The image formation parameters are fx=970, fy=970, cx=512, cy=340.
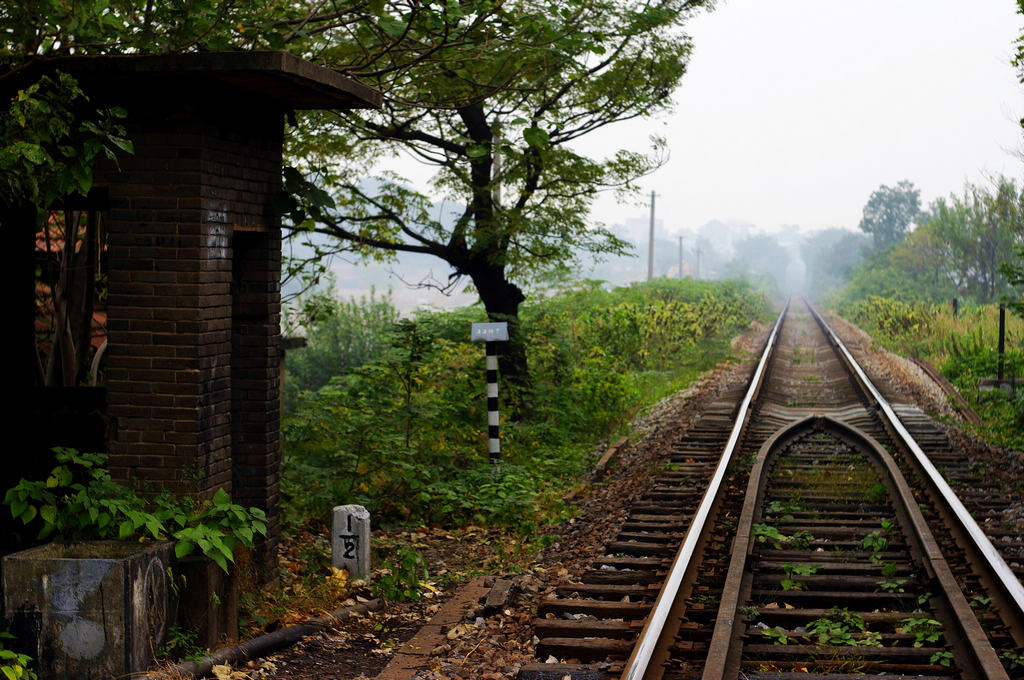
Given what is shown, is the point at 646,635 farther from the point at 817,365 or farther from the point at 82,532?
the point at 817,365

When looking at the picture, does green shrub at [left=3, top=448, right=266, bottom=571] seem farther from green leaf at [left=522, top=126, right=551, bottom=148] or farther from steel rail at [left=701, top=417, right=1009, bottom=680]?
green leaf at [left=522, top=126, right=551, bottom=148]

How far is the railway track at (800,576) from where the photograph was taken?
503cm

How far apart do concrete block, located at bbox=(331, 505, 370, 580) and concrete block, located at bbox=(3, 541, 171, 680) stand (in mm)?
2156

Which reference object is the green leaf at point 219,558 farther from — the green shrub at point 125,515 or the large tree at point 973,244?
the large tree at point 973,244

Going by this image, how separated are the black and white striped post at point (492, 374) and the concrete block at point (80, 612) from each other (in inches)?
226

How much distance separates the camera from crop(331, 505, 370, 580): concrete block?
23.5 feet

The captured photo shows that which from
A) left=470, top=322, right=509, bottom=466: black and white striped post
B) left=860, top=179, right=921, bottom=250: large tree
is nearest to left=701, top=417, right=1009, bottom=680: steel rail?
left=470, top=322, right=509, bottom=466: black and white striped post

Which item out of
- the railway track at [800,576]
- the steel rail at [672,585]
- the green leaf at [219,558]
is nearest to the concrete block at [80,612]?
the green leaf at [219,558]

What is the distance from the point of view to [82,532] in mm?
5492

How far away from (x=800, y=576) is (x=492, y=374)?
16.4 ft

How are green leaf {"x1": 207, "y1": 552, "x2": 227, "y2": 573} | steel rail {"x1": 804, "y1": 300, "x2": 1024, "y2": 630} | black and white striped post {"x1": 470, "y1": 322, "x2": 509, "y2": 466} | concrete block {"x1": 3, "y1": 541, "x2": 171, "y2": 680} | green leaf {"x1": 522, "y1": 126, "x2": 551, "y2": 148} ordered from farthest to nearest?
black and white striped post {"x1": 470, "y1": 322, "x2": 509, "y2": 466} < green leaf {"x1": 522, "y1": 126, "x2": 551, "y2": 148} < steel rail {"x1": 804, "y1": 300, "x2": 1024, "y2": 630} < green leaf {"x1": 207, "y1": 552, "x2": 227, "y2": 573} < concrete block {"x1": 3, "y1": 541, "x2": 171, "y2": 680}

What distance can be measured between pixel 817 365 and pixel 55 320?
18858mm

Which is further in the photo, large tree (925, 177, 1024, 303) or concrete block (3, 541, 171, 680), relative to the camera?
large tree (925, 177, 1024, 303)

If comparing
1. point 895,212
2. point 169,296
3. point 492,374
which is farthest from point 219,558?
point 895,212
